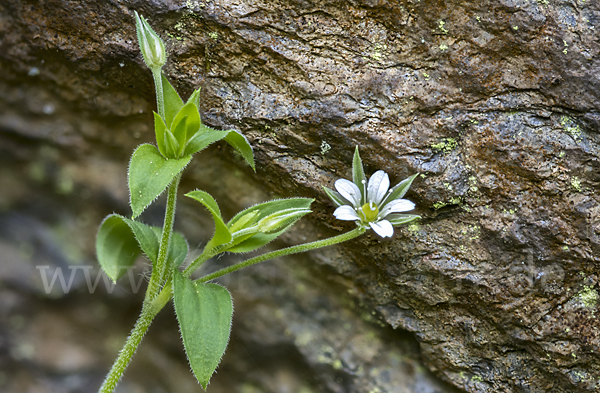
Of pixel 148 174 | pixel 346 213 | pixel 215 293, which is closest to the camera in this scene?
pixel 148 174

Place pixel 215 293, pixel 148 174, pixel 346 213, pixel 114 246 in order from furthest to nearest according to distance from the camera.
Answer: pixel 114 246
pixel 215 293
pixel 346 213
pixel 148 174

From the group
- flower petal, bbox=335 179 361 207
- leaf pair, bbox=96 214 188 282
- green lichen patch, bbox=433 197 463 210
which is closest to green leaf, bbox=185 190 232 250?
leaf pair, bbox=96 214 188 282

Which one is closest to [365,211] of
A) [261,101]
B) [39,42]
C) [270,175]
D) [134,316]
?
[270,175]

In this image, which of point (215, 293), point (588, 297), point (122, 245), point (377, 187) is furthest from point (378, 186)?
point (122, 245)

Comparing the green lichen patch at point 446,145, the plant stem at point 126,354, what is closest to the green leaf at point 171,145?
the plant stem at point 126,354

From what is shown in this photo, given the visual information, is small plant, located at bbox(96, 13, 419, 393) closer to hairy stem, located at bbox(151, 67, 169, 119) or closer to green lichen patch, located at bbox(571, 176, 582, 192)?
hairy stem, located at bbox(151, 67, 169, 119)

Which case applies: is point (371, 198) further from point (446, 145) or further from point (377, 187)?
point (446, 145)
